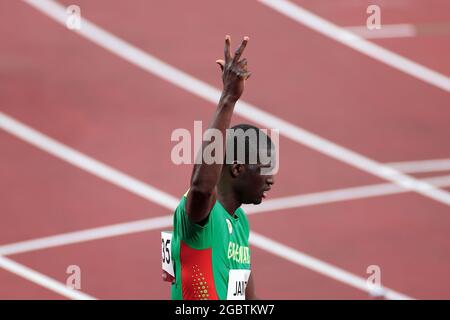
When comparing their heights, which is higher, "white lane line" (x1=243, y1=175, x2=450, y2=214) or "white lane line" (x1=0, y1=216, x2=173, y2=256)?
"white lane line" (x1=243, y1=175, x2=450, y2=214)

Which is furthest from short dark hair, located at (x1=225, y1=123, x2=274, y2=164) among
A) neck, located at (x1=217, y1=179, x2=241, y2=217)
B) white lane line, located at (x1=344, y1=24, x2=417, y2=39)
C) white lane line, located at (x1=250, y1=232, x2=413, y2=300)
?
white lane line, located at (x1=344, y1=24, x2=417, y2=39)

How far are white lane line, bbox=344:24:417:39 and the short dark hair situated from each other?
467 cm

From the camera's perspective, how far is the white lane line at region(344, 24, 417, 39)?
8.09 meters

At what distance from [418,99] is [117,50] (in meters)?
2.69

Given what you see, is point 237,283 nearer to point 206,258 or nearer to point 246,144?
point 206,258

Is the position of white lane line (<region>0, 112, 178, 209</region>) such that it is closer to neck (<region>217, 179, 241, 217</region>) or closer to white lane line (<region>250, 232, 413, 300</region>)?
white lane line (<region>250, 232, 413, 300</region>)

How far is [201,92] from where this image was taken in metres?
7.83

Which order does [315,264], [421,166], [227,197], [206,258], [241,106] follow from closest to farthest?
[206,258], [227,197], [315,264], [421,166], [241,106]

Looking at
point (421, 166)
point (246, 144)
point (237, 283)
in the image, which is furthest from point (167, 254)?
point (421, 166)

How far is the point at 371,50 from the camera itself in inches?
316

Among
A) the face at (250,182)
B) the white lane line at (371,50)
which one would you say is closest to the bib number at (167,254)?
the face at (250,182)

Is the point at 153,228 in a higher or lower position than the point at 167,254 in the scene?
higher

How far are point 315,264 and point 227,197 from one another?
10.9ft

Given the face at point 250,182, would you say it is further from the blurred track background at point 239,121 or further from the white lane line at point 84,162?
the white lane line at point 84,162
